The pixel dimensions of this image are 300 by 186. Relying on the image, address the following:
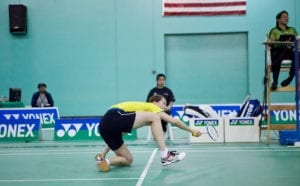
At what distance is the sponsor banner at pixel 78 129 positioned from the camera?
1014 centimetres

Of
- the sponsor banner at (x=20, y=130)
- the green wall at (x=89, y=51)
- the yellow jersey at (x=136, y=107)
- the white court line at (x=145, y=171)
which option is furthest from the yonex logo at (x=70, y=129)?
the green wall at (x=89, y=51)

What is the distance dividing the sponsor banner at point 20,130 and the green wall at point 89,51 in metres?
6.41

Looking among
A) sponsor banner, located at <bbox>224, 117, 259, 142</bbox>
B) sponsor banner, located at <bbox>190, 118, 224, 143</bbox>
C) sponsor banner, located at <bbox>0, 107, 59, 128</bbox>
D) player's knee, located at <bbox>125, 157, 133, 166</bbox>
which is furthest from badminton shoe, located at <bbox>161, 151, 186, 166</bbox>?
sponsor banner, located at <bbox>0, 107, 59, 128</bbox>

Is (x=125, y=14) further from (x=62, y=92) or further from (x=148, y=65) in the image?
(x=62, y=92)

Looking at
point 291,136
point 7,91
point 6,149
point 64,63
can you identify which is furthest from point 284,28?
point 7,91

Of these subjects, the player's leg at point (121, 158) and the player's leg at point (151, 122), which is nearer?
the player's leg at point (151, 122)

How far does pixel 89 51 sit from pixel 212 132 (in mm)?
8725

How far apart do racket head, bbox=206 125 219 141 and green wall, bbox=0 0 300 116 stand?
24.4 ft

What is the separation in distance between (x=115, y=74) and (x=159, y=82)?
22.8 ft

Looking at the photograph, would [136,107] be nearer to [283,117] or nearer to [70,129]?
[70,129]

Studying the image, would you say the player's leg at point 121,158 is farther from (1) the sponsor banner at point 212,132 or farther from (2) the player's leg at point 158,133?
(1) the sponsor banner at point 212,132

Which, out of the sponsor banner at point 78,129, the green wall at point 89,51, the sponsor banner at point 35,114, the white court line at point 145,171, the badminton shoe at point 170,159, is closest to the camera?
the white court line at point 145,171

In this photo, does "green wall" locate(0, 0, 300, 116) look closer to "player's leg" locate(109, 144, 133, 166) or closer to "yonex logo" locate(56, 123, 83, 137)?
"yonex logo" locate(56, 123, 83, 137)

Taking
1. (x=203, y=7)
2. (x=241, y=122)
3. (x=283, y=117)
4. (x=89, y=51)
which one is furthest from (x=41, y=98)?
(x=283, y=117)
